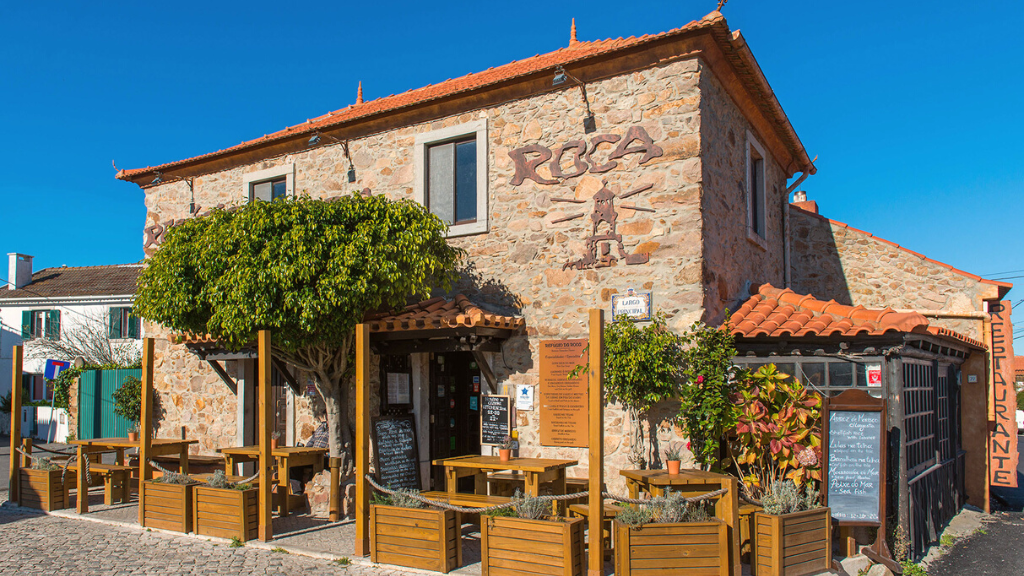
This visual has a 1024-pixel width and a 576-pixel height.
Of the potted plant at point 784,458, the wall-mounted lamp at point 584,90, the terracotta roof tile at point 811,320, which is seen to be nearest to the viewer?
the potted plant at point 784,458

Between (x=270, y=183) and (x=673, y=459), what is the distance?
7.70m

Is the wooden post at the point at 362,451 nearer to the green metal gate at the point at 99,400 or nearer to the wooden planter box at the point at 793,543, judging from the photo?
the wooden planter box at the point at 793,543

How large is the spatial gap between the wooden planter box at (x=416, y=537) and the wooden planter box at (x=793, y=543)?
2.45m

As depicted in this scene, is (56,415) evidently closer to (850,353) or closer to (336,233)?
(336,233)

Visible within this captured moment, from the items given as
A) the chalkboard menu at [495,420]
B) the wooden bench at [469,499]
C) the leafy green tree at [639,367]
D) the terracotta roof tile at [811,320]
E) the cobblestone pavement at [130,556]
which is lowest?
the cobblestone pavement at [130,556]

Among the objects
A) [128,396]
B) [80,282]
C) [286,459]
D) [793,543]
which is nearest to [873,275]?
[793,543]

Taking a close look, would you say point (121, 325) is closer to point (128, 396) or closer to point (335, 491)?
point (128, 396)

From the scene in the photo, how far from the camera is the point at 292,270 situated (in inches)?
297

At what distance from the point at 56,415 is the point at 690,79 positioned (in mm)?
21959

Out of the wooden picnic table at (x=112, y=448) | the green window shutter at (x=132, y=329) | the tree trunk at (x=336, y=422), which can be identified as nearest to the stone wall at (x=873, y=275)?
the tree trunk at (x=336, y=422)

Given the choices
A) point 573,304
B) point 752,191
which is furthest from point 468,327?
point 752,191

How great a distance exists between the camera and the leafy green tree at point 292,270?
24.9 ft

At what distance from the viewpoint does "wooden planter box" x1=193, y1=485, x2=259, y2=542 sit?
6918 mm

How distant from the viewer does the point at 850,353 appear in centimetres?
694
